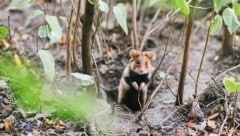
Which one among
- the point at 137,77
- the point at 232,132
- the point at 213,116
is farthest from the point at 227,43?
the point at 232,132

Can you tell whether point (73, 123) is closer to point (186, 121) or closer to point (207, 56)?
point (186, 121)

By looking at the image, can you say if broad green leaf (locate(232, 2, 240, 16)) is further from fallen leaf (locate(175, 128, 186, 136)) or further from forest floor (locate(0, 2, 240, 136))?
fallen leaf (locate(175, 128, 186, 136))

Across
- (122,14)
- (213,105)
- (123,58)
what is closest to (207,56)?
(123,58)

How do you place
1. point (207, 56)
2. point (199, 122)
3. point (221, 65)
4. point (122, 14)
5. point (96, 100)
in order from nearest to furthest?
point (122, 14), point (199, 122), point (96, 100), point (221, 65), point (207, 56)

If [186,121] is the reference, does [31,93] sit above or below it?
above

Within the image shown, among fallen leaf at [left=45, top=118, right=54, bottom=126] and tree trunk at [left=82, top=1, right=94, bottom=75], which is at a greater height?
tree trunk at [left=82, top=1, right=94, bottom=75]

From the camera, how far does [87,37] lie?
4.17 metres

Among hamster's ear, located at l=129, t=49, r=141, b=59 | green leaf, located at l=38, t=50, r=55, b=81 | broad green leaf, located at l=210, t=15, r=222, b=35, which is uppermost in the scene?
broad green leaf, located at l=210, t=15, r=222, b=35

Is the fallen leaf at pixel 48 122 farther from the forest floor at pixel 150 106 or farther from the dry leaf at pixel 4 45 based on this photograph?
the dry leaf at pixel 4 45

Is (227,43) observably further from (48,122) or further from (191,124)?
(48,122)

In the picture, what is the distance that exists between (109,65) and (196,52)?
1090 millimetres

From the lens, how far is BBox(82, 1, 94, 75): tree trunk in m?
4.05

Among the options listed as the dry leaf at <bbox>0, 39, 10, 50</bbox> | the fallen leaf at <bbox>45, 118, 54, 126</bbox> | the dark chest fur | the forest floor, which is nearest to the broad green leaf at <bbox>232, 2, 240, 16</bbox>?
Result: the forest floor

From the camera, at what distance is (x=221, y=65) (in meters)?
5.48
